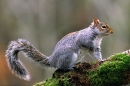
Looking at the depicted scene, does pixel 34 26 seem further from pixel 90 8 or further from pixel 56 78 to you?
pixel 56 78

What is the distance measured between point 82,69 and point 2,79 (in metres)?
11.0

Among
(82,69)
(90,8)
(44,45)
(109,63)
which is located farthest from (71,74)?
(90,8)

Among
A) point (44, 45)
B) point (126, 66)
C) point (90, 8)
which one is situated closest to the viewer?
point (126, 66)

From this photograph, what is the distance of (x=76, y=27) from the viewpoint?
15.1 meters

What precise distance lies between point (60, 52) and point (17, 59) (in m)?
0.62

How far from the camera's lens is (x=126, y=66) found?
4098 mm

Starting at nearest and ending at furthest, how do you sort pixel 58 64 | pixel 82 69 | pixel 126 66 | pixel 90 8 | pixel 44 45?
pixel 126 66, pixel 82 69, pixel 58 64, pixel 44 45, pixel 90 8

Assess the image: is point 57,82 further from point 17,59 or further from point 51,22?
point 51,22

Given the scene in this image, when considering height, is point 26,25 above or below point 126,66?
above

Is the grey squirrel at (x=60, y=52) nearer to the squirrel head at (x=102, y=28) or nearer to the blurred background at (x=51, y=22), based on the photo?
the squirrel head at (x=102, y=28)

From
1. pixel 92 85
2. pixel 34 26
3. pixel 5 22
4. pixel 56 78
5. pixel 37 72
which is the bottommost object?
pixel 92 85

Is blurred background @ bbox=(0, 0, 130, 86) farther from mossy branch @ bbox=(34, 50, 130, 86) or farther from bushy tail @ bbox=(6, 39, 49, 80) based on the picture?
mossy branch @ bbox=(34, 50, 130, 86)

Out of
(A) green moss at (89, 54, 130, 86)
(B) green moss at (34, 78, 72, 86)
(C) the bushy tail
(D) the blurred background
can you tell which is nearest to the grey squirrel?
(C) the bushy tail

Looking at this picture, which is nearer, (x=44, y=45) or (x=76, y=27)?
(x=44, y=45)
